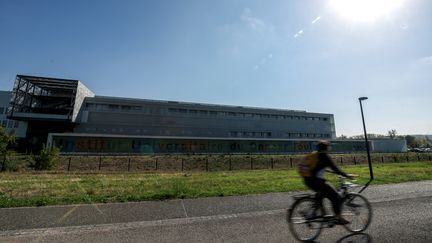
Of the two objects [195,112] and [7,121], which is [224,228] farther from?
[7,121]

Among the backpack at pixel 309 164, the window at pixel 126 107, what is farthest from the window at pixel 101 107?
the backpack at pixel 309 164

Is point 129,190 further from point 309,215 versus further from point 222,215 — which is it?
point 309,215

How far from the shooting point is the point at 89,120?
56.8 m

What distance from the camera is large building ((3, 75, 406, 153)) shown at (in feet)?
164

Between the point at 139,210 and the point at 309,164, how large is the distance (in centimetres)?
466

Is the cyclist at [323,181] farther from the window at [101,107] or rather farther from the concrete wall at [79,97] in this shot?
the window at [101,107]

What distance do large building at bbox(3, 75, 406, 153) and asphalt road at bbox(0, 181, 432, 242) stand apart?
149 feet

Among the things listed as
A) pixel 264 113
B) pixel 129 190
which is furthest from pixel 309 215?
pixel 264 113

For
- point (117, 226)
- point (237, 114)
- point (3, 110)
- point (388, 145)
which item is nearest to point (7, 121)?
point (3, 110)

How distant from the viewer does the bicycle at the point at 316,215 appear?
15.3ft

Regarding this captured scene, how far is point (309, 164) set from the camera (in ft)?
15.4

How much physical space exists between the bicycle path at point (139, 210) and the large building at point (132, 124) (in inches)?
1736

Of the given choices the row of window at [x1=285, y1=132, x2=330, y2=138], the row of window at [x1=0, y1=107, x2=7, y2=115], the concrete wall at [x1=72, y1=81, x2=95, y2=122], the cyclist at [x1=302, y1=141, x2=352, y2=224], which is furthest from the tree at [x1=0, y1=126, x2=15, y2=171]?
the row of window at [x1=285, y1=132, x2=330, y2=138]

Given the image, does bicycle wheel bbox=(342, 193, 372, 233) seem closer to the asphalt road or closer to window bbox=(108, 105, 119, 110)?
the asphalt road
